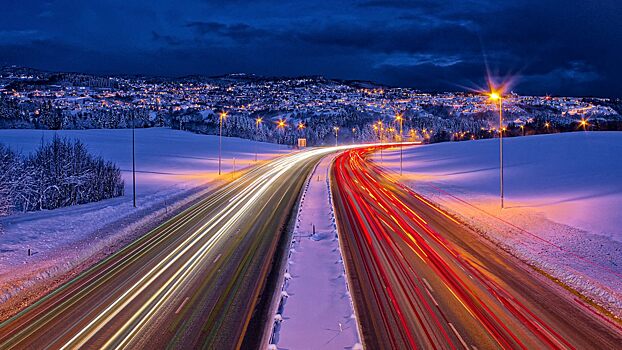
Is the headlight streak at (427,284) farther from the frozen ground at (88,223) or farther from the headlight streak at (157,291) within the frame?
the frozen ground at (88,223)

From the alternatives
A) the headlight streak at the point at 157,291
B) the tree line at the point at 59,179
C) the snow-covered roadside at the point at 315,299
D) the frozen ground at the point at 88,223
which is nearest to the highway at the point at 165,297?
the headlight streak at the point at 157,291

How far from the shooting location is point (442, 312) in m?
14.0

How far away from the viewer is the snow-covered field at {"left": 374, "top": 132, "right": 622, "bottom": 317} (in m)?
18.4

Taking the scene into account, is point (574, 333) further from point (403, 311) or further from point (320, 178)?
point (320, 178)

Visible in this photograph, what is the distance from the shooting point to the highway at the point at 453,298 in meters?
12.3

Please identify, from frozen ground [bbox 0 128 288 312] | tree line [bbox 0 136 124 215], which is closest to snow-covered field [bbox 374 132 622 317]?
frozen ground [bbox 0 128 288 312]

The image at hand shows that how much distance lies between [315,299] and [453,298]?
5.09m

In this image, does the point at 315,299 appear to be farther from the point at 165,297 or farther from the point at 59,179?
the point at 59,179

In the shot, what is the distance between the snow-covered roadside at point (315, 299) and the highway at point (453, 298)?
0.59 m

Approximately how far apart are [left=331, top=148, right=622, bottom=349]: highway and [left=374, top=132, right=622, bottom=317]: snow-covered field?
1.55 m

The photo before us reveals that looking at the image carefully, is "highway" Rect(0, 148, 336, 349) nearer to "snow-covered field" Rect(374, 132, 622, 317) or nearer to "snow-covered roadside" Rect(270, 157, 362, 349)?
"snow-covered roadside" Rect(270, 157, 362, 349)

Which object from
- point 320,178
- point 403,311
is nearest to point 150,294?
point 403,311

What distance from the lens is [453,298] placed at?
15.2 m

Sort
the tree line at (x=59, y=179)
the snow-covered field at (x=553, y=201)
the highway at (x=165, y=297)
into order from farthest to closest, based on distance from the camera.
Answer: the tree line at (x=59, y=179), the snow-covered field at (x=553, y=201), the highway at (x=165, y=297)
